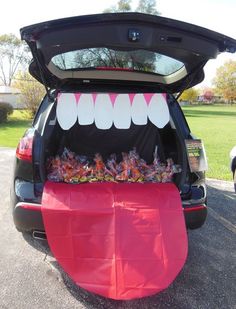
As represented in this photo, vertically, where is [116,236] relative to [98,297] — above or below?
above

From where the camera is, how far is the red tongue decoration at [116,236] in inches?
83.7

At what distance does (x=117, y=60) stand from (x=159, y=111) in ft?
1.78

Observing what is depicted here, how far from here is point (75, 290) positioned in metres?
2.32

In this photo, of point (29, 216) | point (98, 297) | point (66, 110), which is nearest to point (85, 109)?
point (66, 110)

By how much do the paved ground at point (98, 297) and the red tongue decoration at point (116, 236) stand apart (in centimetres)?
20

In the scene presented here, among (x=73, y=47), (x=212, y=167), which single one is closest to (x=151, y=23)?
(x=73, y=47)

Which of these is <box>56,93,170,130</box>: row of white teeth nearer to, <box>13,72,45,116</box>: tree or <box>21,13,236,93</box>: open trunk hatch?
<box>21,13,236,93</box>: open trunk hatch

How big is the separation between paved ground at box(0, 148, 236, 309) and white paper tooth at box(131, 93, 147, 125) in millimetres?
1315

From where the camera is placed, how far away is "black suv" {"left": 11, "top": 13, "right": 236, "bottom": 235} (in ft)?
6.19

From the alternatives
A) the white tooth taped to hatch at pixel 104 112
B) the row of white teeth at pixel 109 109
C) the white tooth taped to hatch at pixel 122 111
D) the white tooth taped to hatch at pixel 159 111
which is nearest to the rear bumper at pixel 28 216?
the row of white teeth at pixel 109 109

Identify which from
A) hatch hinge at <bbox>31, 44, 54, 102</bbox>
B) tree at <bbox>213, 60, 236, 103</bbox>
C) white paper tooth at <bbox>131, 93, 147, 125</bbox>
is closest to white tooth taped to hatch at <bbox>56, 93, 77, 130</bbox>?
hatch hinge at <bbox>31, 44, 54, 102</bbox>

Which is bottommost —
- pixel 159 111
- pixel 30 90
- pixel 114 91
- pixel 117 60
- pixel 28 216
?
pixel 30 90

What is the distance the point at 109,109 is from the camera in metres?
2.61

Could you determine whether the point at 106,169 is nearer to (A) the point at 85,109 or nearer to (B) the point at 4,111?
(A) the point at 85,109
